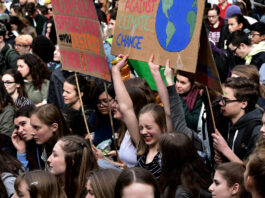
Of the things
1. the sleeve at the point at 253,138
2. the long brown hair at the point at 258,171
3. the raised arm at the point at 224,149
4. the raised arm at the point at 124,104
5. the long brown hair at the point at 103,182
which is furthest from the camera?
the raised arm at the point at 124,104

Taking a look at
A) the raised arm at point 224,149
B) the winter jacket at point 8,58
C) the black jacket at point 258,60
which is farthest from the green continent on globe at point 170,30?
the winter jacket at point 8,58

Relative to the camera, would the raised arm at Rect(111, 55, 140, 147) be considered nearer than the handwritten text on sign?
No

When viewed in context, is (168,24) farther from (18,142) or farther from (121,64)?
(18,142)

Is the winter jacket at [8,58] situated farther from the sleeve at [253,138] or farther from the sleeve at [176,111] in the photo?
the sleeve at [253,138]

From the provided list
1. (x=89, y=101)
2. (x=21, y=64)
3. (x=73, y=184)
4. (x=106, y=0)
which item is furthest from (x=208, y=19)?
(x=73, y=184)

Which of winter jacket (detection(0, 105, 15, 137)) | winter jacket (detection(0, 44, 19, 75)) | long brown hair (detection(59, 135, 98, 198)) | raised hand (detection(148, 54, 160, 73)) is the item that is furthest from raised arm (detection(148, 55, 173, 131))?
winter jacket (detection(0, 44, 19, 75))

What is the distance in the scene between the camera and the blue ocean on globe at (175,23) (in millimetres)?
4625

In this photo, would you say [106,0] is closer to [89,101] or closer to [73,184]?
[89,101]

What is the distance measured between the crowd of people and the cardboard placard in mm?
199

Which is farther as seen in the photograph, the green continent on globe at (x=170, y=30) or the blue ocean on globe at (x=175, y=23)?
the green continent on globe at (x=170, y=30)

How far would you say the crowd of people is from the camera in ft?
13.6

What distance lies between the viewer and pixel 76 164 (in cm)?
474

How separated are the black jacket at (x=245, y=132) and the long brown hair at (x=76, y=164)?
1.18 meters

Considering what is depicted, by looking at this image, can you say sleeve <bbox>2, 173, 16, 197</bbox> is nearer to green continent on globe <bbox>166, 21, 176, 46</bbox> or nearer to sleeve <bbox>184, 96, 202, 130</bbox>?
green continent on globe <bbox>166, 21, 176, 46</bbox>
